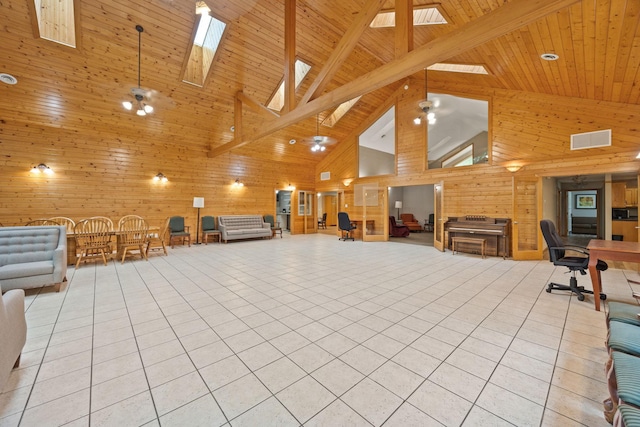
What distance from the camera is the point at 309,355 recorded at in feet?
6.99

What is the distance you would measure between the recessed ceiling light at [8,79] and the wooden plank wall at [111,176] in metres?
1.36

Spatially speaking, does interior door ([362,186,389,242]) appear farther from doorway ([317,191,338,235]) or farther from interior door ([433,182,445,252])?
doorway ([317,191,338,235])

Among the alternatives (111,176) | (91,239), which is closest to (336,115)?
(111,176)

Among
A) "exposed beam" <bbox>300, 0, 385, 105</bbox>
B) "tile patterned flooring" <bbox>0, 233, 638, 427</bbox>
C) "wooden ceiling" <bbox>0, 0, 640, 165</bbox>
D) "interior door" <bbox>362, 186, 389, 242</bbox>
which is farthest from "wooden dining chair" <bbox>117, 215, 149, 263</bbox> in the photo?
"interior door" <bbox>362, 186, 389, 242</bbox>

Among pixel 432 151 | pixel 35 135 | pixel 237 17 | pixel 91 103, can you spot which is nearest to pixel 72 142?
pixel 35 135

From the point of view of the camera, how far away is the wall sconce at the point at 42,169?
6.04 m

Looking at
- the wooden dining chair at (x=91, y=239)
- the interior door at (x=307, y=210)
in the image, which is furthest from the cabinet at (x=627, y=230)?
the wooden dining chair at (x=91, y=239)

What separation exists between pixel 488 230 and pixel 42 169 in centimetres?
1099

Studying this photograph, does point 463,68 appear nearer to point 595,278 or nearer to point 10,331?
point 595,278

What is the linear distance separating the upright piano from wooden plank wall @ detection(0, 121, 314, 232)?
719 centimetres

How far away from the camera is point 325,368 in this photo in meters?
1.96

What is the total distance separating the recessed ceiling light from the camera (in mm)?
4738

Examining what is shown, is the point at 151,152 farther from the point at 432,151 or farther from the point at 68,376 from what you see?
the point at 432,151

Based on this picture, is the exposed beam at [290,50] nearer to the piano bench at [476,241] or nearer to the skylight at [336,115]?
the skylight at [336,115]
